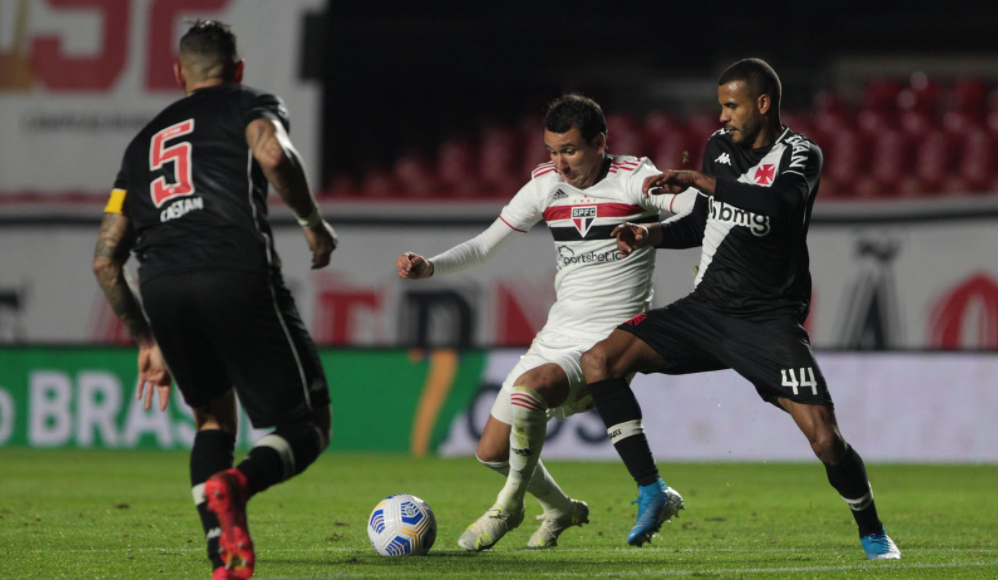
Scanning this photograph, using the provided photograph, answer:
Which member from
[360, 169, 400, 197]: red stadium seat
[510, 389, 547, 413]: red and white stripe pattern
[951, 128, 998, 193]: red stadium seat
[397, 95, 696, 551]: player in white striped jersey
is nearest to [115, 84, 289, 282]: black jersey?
[397, 95, 696, 551]: player in white striped jersey

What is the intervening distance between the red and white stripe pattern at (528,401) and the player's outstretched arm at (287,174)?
4.76ft

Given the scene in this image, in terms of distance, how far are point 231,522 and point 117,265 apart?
1.09 metres

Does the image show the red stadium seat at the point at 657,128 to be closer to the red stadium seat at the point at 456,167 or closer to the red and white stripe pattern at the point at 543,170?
the red stadium seat at the point at 456,167

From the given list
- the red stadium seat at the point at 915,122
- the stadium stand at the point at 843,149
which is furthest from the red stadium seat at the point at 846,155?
the red stadium seat at the point at 915,122

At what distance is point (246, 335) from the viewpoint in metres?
4.55

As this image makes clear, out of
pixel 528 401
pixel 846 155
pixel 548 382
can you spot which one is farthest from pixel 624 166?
pixel 846 155

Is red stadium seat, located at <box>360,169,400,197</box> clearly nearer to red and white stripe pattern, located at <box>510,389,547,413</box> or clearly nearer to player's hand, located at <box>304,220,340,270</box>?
red and white stripe pattern, located at <box>510,389,547,413</box>

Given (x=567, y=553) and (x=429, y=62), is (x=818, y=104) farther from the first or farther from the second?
(x=567, y=553)

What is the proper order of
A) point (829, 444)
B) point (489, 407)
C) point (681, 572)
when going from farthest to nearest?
point (489, 407) < point (829, 444) < point (681, 572)

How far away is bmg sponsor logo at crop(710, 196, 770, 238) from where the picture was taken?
18.2 ft

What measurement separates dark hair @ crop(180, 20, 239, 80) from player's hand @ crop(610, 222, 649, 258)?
1.79 meters

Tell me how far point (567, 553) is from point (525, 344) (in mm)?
8334

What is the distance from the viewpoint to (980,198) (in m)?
13.7

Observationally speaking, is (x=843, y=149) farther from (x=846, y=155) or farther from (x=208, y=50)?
(x=208, y=50)
